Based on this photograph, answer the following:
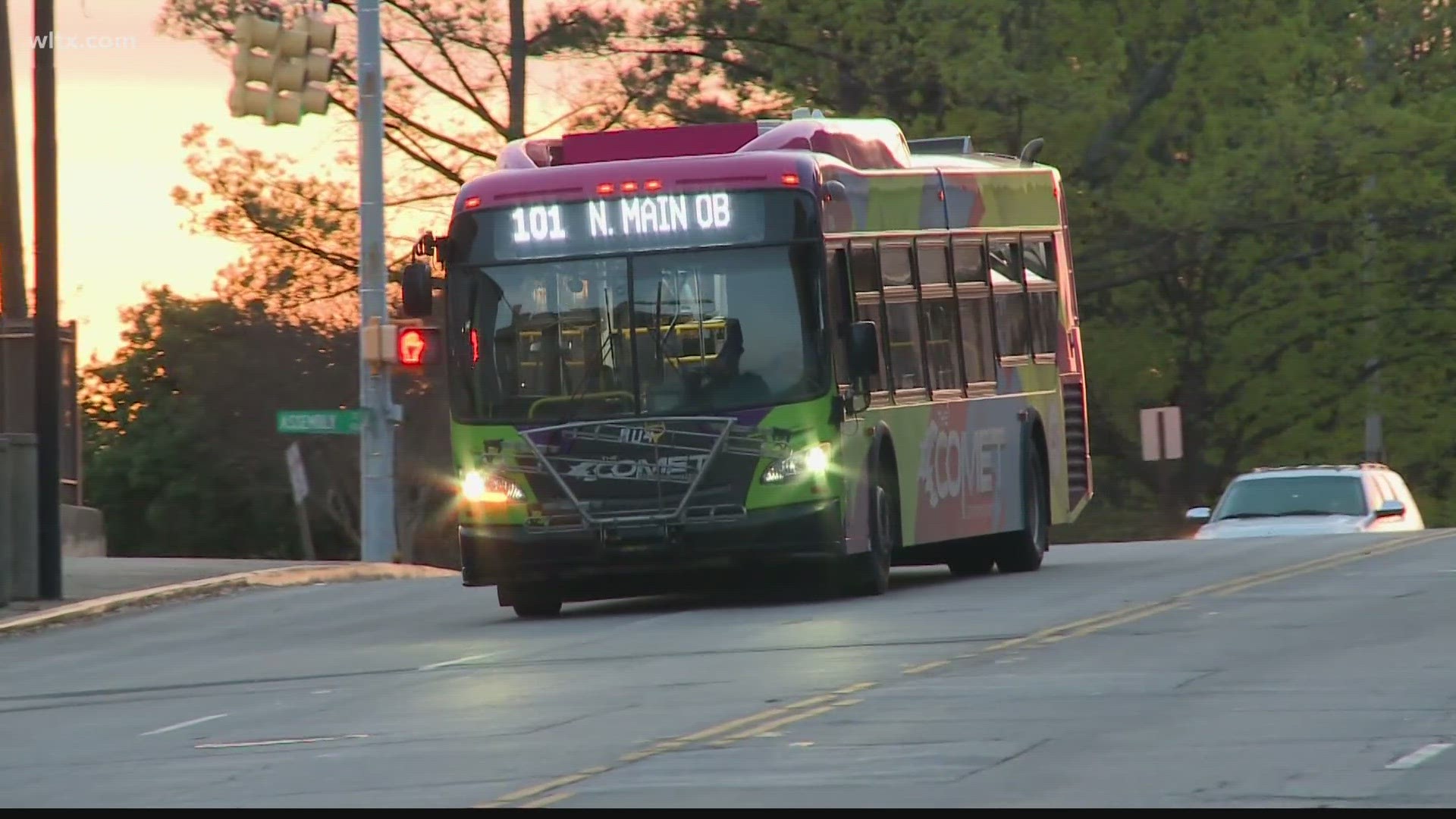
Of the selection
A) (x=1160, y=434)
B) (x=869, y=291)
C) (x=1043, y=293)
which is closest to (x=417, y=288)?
(x=869, y=291)

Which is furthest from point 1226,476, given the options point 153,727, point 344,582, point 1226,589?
point 153,727

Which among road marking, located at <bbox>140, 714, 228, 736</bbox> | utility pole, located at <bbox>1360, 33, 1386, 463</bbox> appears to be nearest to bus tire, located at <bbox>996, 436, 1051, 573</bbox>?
road marking, located at <bbox>140, 714, 228, 736</bbox>

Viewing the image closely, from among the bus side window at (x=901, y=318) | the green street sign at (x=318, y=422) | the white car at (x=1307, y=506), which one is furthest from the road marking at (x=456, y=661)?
the white car at (x=1307, y=506)

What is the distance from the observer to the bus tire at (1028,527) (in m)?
24.2

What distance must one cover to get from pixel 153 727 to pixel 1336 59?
114 feet

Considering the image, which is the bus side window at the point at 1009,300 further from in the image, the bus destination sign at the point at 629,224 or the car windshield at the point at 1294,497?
the car windshield at the point at 1294,497

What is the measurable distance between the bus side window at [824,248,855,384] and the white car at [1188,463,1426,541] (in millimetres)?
10698

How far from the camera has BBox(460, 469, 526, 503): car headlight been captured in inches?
800

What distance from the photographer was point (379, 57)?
98.9ft

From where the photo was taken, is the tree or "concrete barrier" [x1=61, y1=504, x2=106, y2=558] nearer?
"concrete barrier" [x1=61, y1=504, x2=106, y2=558]

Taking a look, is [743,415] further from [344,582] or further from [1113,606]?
[344,582]

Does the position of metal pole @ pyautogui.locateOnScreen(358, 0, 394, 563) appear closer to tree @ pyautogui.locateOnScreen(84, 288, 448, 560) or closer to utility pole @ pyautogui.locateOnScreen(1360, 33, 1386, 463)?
utility pole @ pyautogui.locateOnScreen(1360, 33, 1386, 463)

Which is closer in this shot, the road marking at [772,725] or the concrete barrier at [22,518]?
the road marking at [772,725]

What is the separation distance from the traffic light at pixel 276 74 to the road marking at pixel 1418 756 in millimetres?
16420
